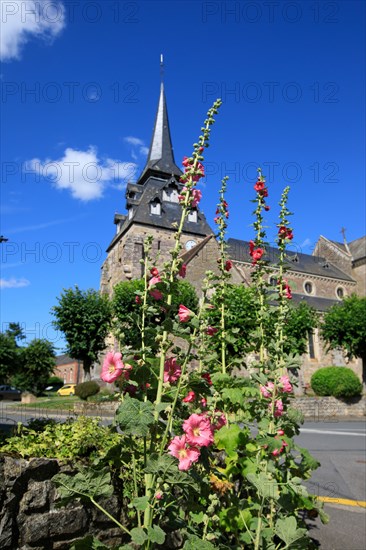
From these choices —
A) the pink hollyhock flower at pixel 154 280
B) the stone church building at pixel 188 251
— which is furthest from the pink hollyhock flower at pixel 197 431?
the stone church building at pixel 188 251

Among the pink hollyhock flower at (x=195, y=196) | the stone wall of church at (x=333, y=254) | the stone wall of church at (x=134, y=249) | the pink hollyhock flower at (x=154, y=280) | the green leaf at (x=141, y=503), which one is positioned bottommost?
the green leaf at (x=141, y=503)

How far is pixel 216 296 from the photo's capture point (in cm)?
337

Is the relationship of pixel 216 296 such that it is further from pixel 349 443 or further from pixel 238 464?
pixel 349 443

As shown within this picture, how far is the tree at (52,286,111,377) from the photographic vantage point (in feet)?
90.8

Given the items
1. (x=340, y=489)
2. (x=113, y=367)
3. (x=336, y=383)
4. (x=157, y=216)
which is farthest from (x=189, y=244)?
(x=113, y=367)

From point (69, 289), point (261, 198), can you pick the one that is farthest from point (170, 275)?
point (69, 289)

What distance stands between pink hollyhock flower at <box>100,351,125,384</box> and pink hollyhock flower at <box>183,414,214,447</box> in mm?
456

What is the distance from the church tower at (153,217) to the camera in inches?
1410

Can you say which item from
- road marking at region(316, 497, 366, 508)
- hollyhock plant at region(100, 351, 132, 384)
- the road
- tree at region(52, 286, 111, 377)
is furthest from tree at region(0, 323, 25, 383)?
hollyhock plant at region(100, 351, 132, 384)

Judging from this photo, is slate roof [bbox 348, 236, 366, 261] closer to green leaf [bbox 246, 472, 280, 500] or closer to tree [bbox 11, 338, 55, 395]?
tree [bbox 11, 338, 55, 395]

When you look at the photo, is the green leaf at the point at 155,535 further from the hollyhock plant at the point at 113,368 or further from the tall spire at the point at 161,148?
the tall spire at the point at 161,148

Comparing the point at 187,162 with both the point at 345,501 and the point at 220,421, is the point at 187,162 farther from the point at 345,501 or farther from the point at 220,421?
the point at 345,501

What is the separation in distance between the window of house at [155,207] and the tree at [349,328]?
61.0ft

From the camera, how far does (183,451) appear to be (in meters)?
2.03
